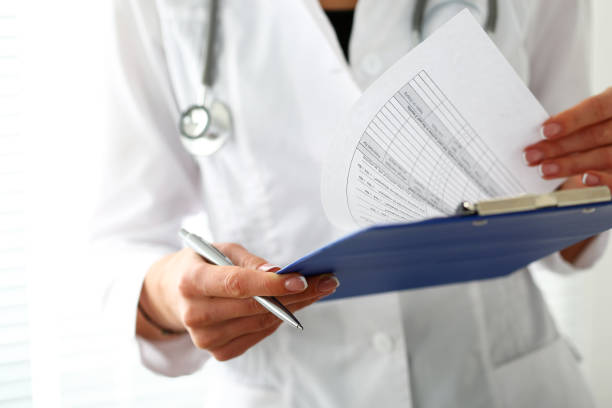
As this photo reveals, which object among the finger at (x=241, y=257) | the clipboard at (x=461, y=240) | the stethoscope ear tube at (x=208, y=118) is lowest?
the finger at (x=241, y=257)

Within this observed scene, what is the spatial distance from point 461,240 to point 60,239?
649 mm

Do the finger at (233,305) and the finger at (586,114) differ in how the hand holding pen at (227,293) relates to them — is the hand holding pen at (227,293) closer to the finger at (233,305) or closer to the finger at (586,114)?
the finger at (233,305)

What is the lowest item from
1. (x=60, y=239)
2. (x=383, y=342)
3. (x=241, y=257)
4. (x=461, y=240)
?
(x=60, y=239)

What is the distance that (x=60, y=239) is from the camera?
755mm

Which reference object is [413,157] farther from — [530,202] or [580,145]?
[580,145]

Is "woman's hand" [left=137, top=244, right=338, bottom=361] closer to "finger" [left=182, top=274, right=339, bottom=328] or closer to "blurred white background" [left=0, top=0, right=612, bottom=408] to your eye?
"finger" [left=182, top=274, right=339, bottom=328]

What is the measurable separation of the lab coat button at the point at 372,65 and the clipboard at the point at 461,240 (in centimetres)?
25

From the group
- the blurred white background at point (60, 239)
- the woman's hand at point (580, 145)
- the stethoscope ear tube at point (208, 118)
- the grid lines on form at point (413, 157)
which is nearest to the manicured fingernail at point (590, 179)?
the woman's hand at point (580, 145)

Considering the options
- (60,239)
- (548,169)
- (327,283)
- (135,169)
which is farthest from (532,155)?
(60,239)

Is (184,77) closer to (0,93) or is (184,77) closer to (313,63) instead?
(313,63)

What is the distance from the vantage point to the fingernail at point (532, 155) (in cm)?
44

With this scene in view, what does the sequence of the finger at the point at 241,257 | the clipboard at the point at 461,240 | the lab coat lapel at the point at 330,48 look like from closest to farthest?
the clipboard at the point at 461,240 → the finger at the point at 241,257 → the lab coat lapel at the point at 330,48

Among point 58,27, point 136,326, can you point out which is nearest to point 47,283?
point 136,326

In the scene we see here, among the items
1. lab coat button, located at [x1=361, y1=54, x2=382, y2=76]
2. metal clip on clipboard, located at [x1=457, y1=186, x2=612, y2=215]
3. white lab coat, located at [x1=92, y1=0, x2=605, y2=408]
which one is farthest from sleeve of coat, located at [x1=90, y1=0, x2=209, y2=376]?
metal clip on clipboard, located at [x1=457, y1=186, x2=612, y2=215]
